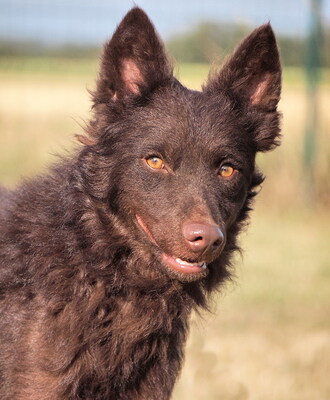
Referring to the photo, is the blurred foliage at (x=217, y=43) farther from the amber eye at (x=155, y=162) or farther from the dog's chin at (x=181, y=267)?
the dog's chin at (x=181, y=267)

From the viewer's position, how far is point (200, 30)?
46.1ft

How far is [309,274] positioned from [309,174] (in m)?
3.29

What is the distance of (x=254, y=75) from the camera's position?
5.31 m

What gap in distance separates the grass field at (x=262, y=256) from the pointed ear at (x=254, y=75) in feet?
2.44

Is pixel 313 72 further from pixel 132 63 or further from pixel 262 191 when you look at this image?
pixel 132 63

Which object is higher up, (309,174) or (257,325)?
(257,325)

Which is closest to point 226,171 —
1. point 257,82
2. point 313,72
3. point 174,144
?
point 174,144

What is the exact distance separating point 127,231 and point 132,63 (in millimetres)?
1060

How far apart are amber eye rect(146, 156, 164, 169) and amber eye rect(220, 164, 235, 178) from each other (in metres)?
Result: 0.38

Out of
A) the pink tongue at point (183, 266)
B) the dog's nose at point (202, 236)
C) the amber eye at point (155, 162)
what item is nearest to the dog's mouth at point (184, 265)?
the pink tongue at point (183, 266)

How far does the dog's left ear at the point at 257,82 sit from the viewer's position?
5.22m

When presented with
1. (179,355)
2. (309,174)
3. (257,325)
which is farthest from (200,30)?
(179,355)

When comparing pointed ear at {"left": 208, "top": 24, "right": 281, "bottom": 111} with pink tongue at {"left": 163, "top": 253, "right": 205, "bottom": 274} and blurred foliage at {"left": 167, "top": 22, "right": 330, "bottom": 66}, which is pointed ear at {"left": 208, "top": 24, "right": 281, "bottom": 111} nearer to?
pink tongue at {"left": 163, "top": 253, "right": 205, "bottom": 274}

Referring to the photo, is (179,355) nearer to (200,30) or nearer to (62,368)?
(62,368)
